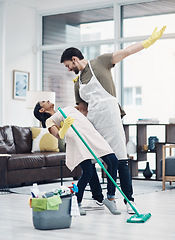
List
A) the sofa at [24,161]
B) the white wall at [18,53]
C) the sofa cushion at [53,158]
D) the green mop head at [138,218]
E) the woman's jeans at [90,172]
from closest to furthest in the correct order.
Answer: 1. the green mop head at [138,218]
2. the woman's jeans at [90,172]
3. the sofa at [24,161]
4. the sofa cushion at [53,158]
5. the white wall at [18,53]

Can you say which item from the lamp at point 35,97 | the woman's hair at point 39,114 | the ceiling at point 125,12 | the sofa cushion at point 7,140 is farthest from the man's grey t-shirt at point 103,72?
the ceiling at point 125,12

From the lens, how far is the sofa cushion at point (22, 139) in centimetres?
673

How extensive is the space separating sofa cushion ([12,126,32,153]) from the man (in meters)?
2.97

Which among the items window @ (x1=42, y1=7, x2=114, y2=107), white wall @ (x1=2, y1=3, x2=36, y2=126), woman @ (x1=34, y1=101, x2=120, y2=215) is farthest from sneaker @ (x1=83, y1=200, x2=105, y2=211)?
window @ (x1=42, y1=7, x2=114, y2=107)

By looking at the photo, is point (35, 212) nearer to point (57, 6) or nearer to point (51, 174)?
point (51, 174)

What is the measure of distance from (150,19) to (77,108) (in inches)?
167

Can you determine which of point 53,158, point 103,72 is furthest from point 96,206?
point 53,158

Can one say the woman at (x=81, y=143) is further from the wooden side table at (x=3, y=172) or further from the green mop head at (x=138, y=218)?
the wooden side table at (x=3, y=172)

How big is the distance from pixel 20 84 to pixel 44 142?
74.7 inches

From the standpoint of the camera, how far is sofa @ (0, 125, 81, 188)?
5863 mm

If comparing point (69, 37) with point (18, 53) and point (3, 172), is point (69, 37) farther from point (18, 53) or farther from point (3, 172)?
point (3, 172)

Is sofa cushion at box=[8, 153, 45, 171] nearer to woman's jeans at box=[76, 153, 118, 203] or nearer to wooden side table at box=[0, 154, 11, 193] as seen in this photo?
wooden side table at box=[0, 154, 11, 193]

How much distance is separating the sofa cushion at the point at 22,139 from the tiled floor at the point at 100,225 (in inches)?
77.6

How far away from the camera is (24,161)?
608 cm
